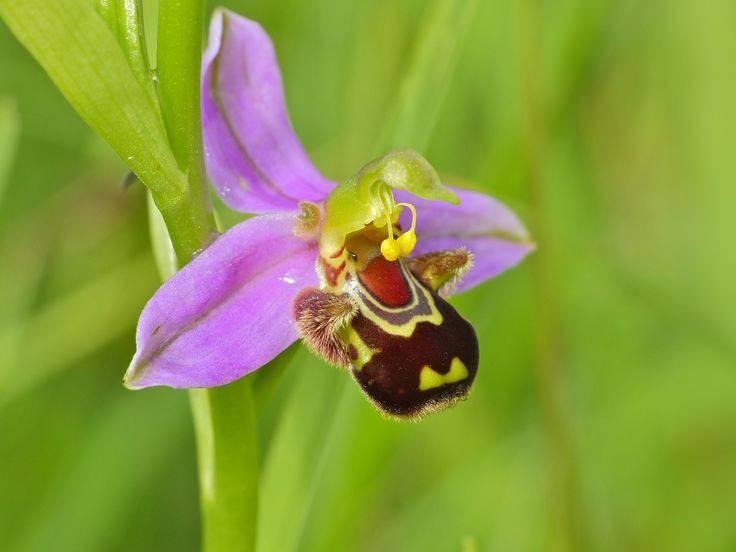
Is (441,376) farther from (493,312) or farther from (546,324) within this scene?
(493,312)

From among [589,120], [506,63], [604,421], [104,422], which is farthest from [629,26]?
[104,422]

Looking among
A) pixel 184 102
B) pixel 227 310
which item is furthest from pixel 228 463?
pixel 184 102

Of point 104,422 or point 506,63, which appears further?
point 506,63

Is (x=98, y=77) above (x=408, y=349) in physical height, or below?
above

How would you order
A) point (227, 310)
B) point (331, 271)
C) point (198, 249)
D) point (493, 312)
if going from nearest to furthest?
point (198, 249) < point (227, 310) < point (331, 271) < point (493, 312)

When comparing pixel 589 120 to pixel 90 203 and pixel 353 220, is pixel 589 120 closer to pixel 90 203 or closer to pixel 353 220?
pixel 90 203

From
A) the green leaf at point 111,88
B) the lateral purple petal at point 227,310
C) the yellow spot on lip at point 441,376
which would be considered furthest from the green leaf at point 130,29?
the yellow spot on lip at point 441,376

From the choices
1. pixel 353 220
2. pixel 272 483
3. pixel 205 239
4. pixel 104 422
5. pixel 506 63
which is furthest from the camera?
pixel 506 63
